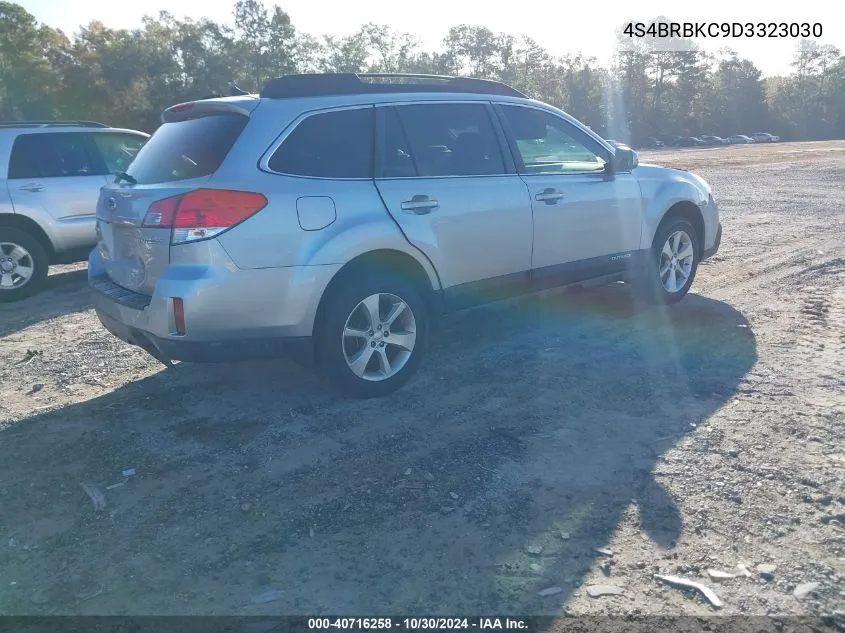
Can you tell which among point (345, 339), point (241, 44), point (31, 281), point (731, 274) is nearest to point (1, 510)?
point (345, 339)

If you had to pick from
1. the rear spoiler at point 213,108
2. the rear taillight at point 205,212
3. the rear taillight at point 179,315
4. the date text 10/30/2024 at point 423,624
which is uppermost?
the rear spoiler at point 213,108

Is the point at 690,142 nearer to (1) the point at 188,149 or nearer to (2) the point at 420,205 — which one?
(2) the point at 420,205

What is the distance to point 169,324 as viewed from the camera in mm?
4125

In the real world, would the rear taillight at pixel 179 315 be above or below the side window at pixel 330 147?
below

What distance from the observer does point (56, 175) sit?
27.0 feet

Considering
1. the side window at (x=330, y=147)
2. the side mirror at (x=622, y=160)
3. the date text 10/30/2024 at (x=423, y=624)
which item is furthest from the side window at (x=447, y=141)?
the date text 10/30/2024 at (x=423, y=624)

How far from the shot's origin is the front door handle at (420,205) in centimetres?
477

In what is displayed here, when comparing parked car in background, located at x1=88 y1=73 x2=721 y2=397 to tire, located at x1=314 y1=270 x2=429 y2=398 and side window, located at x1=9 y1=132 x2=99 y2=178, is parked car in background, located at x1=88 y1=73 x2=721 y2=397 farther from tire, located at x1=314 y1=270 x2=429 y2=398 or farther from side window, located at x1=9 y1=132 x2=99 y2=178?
side window, located at x1=9 y1=132 x2=99 y2=178

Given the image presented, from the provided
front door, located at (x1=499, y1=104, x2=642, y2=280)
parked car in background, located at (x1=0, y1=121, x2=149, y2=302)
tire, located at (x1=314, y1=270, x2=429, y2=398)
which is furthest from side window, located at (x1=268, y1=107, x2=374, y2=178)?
parked car in background, located at (x1=0, y1=121, x2=149, y2=302)

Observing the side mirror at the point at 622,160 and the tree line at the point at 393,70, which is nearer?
the side mirror at the point at 622,160

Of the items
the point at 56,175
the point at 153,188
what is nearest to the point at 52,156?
the point at 56,175

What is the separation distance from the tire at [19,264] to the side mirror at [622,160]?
19.6 ft

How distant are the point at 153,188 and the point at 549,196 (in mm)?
2776

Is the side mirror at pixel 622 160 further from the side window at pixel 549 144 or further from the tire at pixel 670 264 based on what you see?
the tire at pixel 670 264
